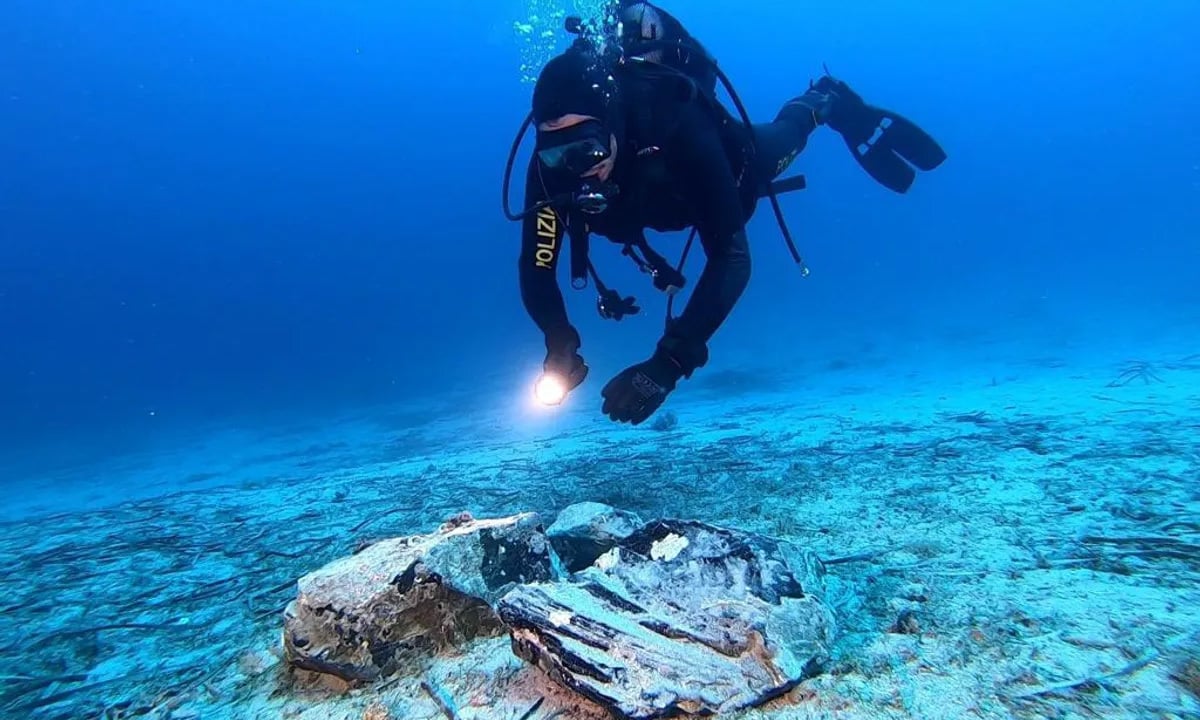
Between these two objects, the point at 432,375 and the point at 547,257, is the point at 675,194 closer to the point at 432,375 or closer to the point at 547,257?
the point at 547,257

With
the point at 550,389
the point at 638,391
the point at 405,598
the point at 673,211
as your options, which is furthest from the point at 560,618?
the point at 673,211

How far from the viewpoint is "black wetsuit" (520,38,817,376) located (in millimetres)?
3238

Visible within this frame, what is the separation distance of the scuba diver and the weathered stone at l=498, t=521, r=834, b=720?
0.92m

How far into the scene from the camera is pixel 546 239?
3789mm

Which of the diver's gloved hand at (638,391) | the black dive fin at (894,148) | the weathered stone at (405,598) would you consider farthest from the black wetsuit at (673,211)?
the black dive fin at (894,148)

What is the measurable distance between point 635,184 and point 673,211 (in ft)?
1.28

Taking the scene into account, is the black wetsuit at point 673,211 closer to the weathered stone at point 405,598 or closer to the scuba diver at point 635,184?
the scuba diver at point 635,184

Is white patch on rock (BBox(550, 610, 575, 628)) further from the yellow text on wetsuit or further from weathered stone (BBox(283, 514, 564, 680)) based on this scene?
the yellow text on wetsuit

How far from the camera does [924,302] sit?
138ft

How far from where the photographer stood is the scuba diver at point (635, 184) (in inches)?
126

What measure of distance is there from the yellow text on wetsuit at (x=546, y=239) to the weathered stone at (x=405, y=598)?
193 cm

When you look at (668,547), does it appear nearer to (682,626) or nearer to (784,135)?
(682,626)

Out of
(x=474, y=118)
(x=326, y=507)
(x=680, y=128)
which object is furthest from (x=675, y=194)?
(x=474, y=118)

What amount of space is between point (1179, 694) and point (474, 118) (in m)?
113
